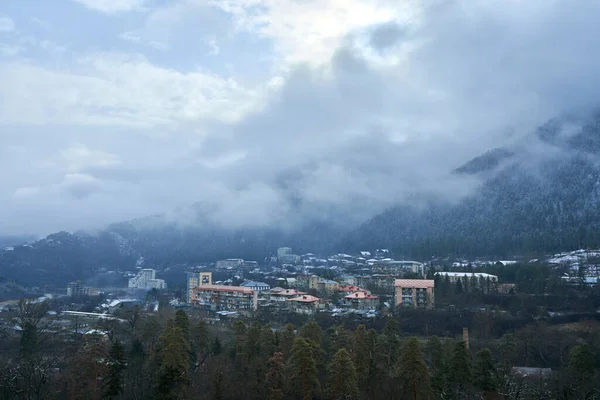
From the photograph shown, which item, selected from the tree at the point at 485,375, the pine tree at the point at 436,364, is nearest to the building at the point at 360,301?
the pine tree at the point at 436,364

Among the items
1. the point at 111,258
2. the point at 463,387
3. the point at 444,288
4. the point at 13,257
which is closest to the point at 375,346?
the point at 463,387

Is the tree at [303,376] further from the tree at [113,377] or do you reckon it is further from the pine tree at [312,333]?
the tree at [113,377]

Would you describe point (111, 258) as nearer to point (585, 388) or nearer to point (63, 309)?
point (63, 309)

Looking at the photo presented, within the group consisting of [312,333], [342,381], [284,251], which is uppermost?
[284,251]

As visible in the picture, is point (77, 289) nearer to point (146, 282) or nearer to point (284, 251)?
point (146, 282)

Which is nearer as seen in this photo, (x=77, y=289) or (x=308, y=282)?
(x=308, y=282)

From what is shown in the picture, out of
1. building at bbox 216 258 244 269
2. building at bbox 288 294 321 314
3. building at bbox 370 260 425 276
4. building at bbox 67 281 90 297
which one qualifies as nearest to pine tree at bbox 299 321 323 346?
Answer: building at bbox 288 294 321 314

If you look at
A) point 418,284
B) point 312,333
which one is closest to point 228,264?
point 418,284
